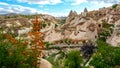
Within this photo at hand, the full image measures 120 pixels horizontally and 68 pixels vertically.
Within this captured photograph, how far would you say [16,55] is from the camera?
1129 inches

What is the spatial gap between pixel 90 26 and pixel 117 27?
919 centimetres

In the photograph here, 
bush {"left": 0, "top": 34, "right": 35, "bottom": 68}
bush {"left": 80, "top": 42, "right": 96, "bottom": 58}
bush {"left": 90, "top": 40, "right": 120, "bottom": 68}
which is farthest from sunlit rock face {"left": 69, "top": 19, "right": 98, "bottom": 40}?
bush {"left": 0, "top": 34, "right": 35, "bottom": 68}

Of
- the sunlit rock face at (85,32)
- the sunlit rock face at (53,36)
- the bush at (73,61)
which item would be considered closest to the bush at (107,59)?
the bush at (73,61)

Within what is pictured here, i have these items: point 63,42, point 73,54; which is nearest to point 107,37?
point 63,42

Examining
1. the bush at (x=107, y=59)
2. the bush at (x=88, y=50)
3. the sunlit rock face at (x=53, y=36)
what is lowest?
the sunlit rock face at (x=53, y=36)

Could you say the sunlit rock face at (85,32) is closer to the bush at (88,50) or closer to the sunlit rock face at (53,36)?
the sunlit rock face at (53,36)

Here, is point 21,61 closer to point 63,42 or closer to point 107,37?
point 107,37

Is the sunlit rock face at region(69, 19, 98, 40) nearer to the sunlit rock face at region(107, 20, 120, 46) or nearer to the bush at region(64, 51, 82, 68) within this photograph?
the sunlit rock face at region(107, 20, 120, 46)

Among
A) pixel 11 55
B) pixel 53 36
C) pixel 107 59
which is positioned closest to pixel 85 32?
pixel 53 36

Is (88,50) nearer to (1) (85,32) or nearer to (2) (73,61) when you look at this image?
(2) (73,61)

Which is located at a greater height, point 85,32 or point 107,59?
point 107,59

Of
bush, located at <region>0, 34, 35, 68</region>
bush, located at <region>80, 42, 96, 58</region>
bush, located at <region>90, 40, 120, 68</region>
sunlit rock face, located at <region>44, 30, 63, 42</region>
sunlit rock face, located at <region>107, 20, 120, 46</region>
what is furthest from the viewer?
sunlit rock face, located at <region>44, 30, 63, 42</region>

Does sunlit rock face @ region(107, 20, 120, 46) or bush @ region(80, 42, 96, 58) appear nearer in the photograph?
bush @ region(80, 42, 96, 58)

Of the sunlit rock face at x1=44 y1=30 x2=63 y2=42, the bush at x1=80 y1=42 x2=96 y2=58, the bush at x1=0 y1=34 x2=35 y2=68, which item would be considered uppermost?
the bush at x1=0 y1=34 x2=35 y2=68
